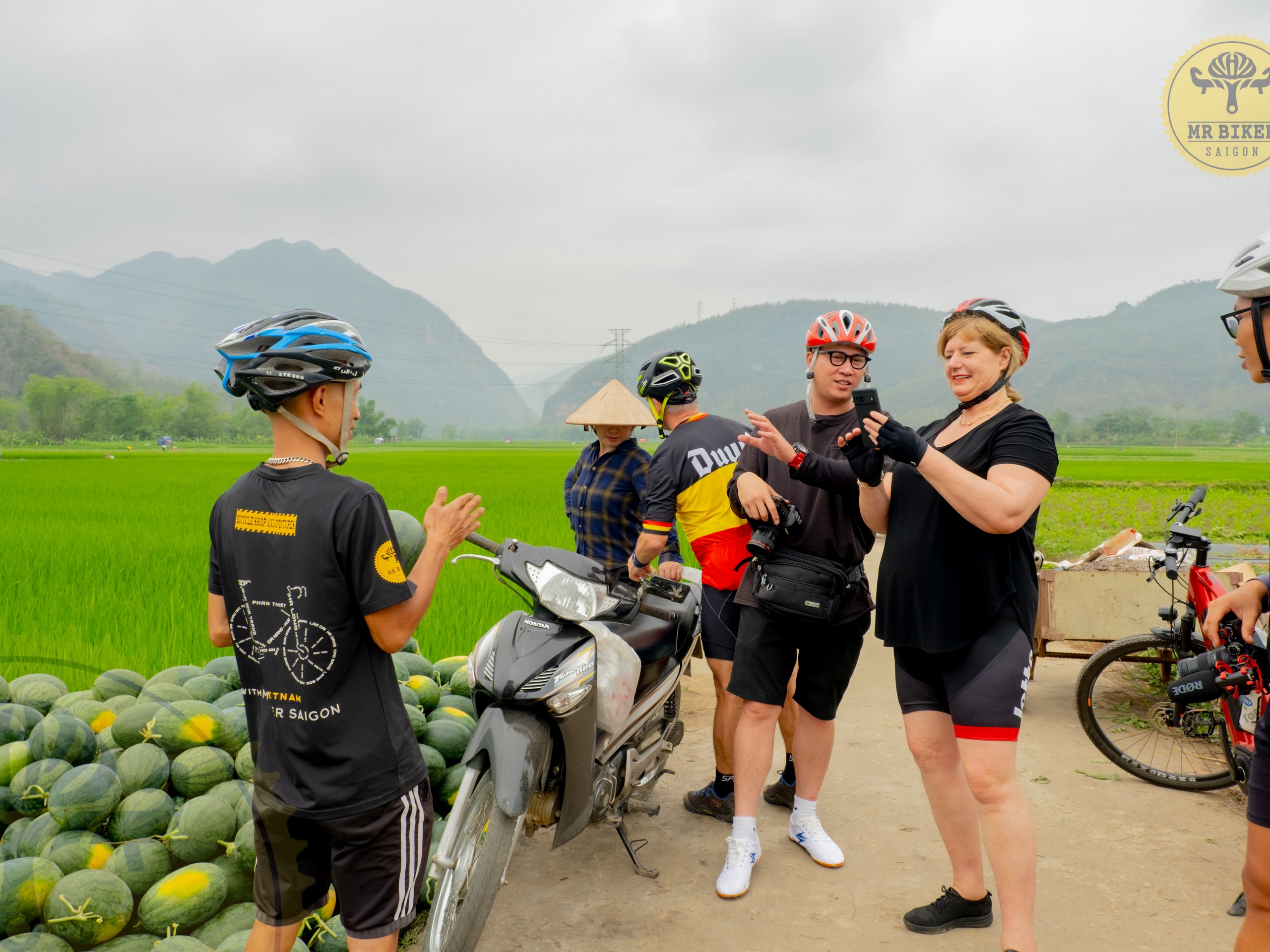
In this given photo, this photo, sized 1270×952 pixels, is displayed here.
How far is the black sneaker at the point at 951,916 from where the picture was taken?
2.74 metres

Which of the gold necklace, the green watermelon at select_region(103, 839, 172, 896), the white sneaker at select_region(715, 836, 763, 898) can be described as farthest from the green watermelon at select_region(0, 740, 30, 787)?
the gold necklace

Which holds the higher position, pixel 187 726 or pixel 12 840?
pixel 187 726

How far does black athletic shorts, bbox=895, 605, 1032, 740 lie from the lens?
2.38m

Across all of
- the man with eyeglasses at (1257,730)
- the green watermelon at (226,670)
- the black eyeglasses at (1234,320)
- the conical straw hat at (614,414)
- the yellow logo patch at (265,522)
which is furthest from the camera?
the conical straw hat at (614,414)

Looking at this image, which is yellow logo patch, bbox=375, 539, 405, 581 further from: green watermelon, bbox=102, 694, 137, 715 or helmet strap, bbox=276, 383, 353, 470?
green watermelon, bbox=102, 694, 137, 715

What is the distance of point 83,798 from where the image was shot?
8.31ft

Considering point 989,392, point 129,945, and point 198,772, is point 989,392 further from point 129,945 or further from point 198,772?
point 129,945

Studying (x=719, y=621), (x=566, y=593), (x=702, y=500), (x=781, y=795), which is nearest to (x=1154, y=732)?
(x=781, y=795)

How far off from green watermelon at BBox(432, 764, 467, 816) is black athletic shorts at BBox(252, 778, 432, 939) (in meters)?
1.25

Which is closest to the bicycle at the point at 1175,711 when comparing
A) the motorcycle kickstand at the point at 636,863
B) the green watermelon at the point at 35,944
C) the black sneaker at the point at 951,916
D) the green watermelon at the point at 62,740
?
the black sneaker at the point at 951,916

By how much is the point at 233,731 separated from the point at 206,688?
525 millimetres

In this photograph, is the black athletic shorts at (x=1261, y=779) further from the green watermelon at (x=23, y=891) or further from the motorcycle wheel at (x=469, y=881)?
the green watermelon at (x=23, y=891)

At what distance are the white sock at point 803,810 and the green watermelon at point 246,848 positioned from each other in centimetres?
214

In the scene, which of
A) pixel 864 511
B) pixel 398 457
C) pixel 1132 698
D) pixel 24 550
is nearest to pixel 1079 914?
A: pixel 864 511
